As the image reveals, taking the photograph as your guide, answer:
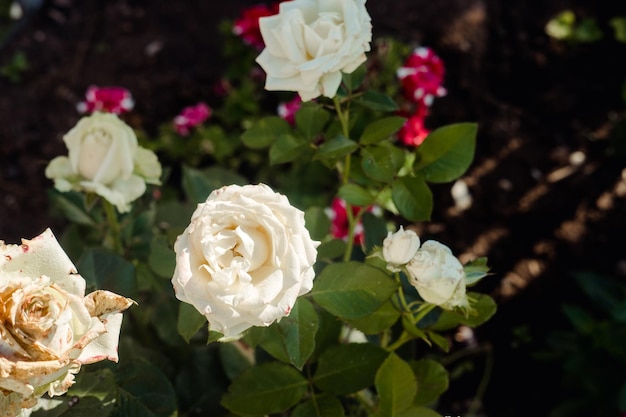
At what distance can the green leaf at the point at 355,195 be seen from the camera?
100 centimetres

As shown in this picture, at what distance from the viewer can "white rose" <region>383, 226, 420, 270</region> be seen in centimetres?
81

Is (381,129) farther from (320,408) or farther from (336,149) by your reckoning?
(320,408)

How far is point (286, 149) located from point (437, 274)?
0.34 metres

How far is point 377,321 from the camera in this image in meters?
0.95

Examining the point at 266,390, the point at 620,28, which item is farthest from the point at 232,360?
the point at 620,28

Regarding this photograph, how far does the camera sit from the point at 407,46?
7.80ft

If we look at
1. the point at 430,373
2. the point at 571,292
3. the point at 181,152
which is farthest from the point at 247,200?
the point at 181,152

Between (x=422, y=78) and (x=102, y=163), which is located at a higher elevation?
(x=102, y=163)

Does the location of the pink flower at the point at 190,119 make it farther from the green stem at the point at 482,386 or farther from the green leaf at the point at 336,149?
the green leaf at the point at 336,149

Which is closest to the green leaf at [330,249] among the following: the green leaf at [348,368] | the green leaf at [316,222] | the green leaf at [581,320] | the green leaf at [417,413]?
the green leaf at [316,222]

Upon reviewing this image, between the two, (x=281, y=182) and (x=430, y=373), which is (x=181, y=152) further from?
(x=430, y=373)

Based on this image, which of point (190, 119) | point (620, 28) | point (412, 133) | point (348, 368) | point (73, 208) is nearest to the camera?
point (348, 368)

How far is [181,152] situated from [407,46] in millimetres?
830

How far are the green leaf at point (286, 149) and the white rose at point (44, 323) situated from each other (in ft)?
1.27
